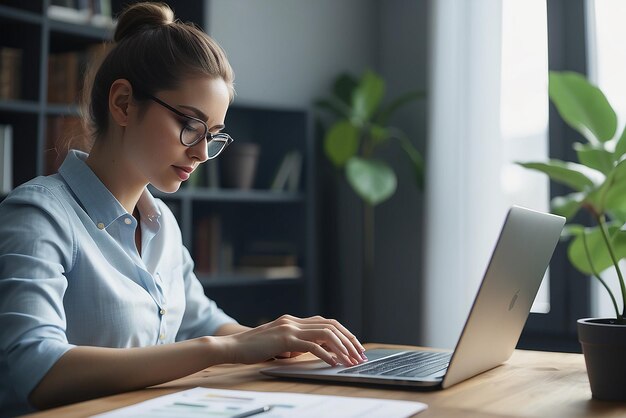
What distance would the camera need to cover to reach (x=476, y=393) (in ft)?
3.47

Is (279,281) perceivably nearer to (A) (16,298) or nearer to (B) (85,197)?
(B) (85,197)

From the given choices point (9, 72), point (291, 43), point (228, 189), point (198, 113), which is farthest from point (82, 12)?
point (198, 113)

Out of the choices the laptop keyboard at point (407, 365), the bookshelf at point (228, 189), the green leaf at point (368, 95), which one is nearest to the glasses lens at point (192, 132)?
the laptop keyboard at point (407, 365)

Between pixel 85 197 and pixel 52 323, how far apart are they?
334 mm

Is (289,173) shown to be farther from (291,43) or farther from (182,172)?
(182,172)

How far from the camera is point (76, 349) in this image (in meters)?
1.07

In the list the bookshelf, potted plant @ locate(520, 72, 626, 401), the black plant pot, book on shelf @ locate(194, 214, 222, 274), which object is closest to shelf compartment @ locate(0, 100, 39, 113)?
the bookshelf

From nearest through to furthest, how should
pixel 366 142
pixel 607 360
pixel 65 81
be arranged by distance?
pixel 607 360, pixel 65 81, pixel 366 142

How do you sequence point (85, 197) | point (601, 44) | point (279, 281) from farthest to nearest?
1. point (279, 281)
2. point (601, 44)
3. point (85, 197)

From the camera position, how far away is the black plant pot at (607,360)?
40.5 inches

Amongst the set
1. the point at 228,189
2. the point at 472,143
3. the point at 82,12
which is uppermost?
the point at 82,12

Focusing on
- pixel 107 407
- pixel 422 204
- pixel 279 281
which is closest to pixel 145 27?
pixel 107 407

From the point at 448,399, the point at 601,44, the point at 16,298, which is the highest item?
the point at 601,44

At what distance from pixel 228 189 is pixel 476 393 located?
2.29 m
